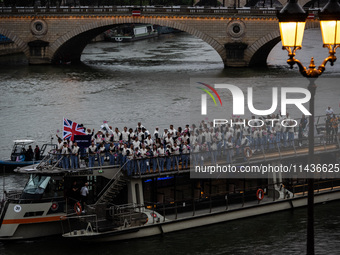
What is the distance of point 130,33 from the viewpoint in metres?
113

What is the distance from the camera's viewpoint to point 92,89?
58750mm

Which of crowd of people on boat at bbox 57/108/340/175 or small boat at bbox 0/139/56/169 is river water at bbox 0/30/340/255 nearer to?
small boat at bbox 0/139/56/169

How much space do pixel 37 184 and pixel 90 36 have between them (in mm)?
54574

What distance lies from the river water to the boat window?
1554 millimetres

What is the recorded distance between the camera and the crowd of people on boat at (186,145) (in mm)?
25469

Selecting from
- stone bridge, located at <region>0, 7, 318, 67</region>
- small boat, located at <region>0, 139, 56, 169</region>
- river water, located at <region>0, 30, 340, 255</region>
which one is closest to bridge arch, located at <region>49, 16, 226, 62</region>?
stone bridge, located at <region>0, 7, 318, 67</region>

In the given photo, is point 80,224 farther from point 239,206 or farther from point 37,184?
point 239,206

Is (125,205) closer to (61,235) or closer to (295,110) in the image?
(61,235)

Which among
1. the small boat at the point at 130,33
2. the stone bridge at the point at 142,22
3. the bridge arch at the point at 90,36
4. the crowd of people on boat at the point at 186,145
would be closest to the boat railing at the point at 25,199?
the crowd of people on boat at the point at 186,145

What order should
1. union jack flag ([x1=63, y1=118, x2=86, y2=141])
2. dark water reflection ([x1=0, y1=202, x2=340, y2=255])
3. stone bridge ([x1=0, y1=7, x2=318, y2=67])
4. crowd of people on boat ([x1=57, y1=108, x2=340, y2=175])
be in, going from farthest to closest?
stone bridge ([x1=0, y1=7, x2=318, y2=67]) → union jack flag ([x1=63, y1=118, x2=86, y2=141]) → crowd of people on boat ([x1=57, y1=108, x2=340, y2=175]) → dark water reflection ([x1=0, y1=202, x2=340, y2=255])

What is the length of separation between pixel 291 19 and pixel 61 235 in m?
16.1

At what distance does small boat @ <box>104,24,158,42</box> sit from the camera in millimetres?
107562

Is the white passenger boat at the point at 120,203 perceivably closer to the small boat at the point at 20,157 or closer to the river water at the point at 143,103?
the river water at the point at 143,103

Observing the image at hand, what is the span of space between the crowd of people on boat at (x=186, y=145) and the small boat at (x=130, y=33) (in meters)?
79.0
